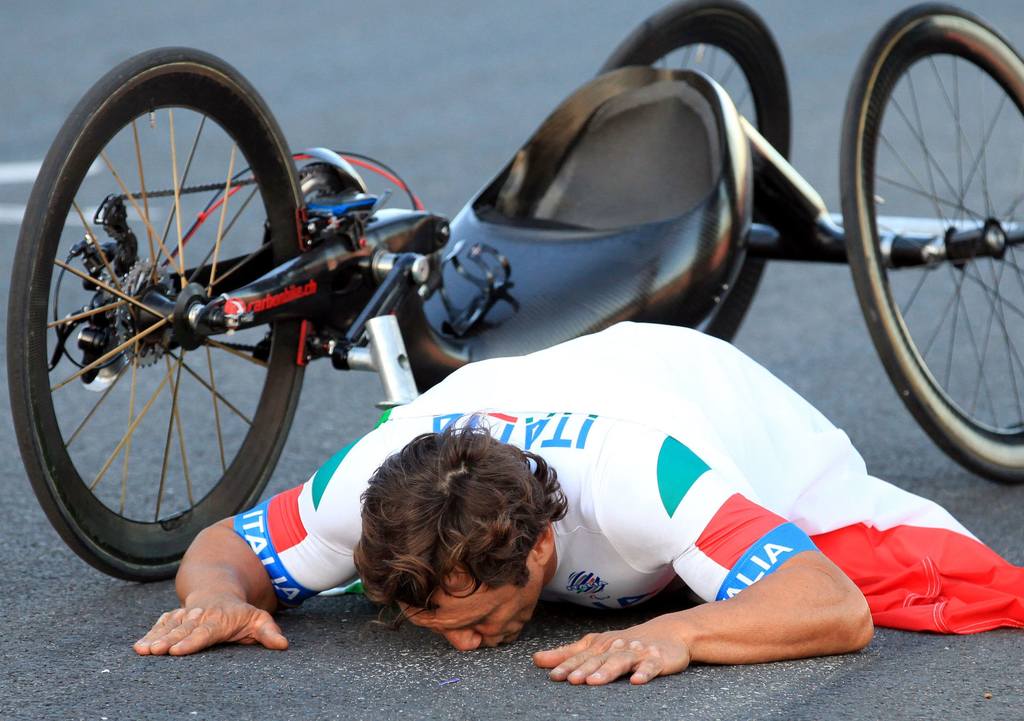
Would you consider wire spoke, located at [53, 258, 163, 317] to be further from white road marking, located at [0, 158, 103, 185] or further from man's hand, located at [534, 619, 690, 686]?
white road marking, located at [0, 158, 103, 185]

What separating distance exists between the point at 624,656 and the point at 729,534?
281 millimetres

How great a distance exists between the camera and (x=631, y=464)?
2674mm

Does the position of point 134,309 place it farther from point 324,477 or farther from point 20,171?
point 20,171

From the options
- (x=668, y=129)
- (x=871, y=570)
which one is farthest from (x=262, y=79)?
(x=871, y=570)

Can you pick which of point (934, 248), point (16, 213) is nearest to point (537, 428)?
point (934, 248)

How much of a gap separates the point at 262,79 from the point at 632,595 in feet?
26.0

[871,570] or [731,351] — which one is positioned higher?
[731,351]

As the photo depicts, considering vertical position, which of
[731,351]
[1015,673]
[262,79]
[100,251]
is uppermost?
[262,79]

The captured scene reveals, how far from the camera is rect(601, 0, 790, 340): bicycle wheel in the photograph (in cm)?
469

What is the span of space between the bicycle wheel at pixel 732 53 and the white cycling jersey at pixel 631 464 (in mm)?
1535

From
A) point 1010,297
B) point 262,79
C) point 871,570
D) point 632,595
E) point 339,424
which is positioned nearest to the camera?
point 632,595

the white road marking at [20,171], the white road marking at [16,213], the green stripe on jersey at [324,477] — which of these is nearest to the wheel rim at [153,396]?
the green stripe on jersey at [324,477]

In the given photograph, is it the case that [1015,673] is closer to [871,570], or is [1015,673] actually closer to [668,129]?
[871,570]

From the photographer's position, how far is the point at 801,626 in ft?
8.57
